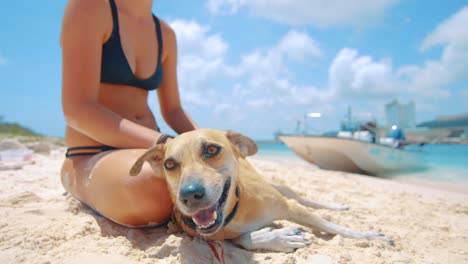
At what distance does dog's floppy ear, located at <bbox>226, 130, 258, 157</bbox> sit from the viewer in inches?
81.4

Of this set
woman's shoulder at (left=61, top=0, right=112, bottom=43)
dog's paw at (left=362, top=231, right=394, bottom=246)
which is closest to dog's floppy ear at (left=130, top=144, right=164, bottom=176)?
woman's shoulder at (left=61, top=0, right=112, bottom=43)

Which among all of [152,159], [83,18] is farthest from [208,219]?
[83,18]

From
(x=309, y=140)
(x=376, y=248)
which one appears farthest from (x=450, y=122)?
(x=376, y=248)

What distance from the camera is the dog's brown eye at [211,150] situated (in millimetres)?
1758

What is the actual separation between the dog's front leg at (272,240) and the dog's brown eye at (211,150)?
0.70 metres

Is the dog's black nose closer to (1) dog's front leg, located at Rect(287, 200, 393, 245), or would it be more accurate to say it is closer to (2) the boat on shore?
(1) dog's front leg, located at Rect(287, 200, 393, 245)

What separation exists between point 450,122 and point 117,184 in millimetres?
70140

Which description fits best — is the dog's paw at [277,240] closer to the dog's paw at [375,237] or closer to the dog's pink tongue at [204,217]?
the dog's pink tongue at [204,217]

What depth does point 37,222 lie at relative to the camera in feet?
6.89

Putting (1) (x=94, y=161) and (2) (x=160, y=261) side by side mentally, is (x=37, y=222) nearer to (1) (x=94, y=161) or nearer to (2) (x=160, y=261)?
(1) (x=94, y=161)

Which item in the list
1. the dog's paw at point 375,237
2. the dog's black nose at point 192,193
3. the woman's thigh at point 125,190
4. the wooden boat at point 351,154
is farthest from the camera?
the wooden boat at point 351,154

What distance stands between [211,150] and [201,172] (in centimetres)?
20

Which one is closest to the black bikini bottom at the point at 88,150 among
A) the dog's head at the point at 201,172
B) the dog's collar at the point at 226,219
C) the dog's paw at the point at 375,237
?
the dog's head at the point at 201,172

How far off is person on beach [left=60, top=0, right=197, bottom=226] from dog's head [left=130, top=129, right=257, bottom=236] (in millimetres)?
191
